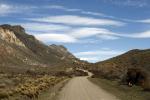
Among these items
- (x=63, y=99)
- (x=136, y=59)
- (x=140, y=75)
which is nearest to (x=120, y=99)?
(x=63, y=99)

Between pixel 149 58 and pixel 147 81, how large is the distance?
53.4 meters

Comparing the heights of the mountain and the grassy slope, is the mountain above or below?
above

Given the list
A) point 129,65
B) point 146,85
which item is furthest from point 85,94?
point 129,65

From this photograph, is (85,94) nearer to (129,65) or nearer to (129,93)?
(129,93)

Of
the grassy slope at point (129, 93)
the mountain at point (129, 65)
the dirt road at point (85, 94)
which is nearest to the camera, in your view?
the dirt road at point (85, 94)

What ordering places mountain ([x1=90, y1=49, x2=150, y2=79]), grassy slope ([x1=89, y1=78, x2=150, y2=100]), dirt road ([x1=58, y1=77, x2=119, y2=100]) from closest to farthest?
dirt road ([x1=58, y1=77, x2=119, y2=100]), grassy slope ([x1=89, y1=78, x2=150, y2=100]), mountain ([x1=90, y1=49, x2=150, y2=79])

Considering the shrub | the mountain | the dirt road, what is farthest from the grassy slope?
the mountain

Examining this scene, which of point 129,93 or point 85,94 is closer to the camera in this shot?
point 85,94

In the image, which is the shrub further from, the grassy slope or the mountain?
the mountain

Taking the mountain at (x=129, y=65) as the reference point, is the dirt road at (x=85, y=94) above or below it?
below

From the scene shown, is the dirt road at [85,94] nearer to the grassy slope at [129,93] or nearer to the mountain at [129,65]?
the grassy slope at [129,93]

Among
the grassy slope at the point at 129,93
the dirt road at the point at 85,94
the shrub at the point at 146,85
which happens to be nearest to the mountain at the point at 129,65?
the shrub at the point at 146,85

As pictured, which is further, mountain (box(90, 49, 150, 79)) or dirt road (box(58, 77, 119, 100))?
mountain (box(90, 49, 150, 79))

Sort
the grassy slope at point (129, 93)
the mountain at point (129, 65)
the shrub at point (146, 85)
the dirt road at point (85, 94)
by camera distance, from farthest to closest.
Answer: the mountain at point (129, 65), the shrub at point (146, 85), the grassy slope at point (129, 93), the dirt road at point (85, 94)
